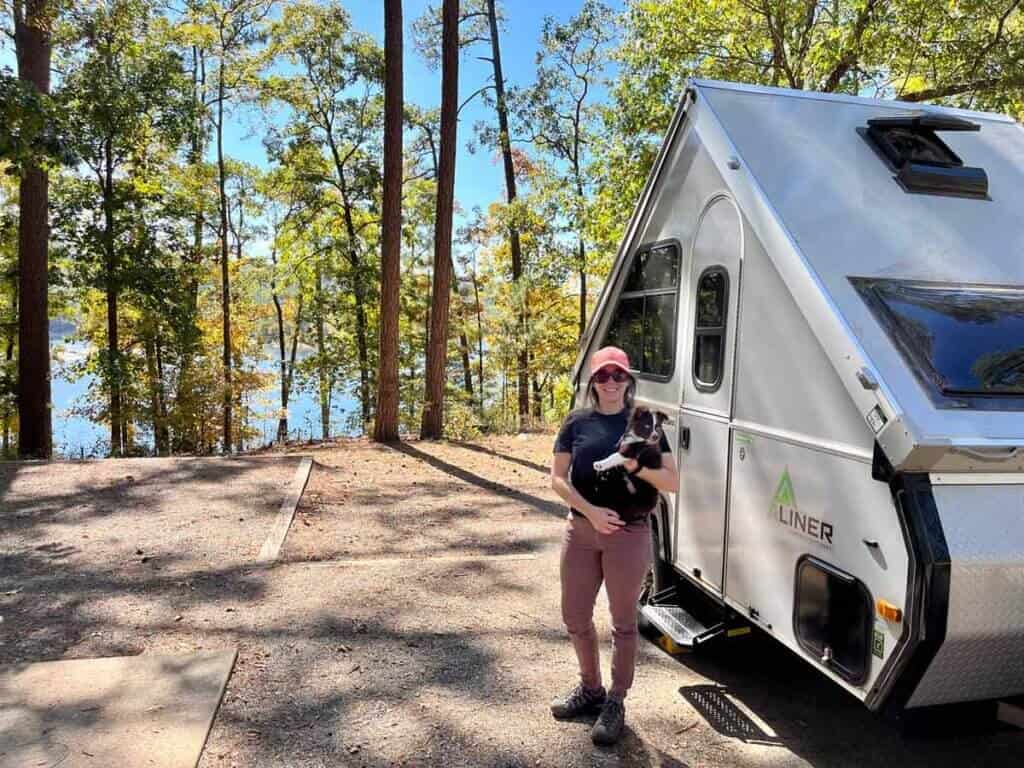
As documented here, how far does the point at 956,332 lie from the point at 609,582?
1642 mm

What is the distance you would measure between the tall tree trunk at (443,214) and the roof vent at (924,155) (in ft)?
29.0

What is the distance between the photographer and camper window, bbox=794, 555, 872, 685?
241 centimetres

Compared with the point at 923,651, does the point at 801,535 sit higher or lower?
higher

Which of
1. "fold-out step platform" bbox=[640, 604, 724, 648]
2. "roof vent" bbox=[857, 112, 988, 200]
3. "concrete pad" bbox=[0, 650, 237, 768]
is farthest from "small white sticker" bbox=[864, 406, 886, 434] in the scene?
"concrete pad" bbox=[0, 650, 237, 768]

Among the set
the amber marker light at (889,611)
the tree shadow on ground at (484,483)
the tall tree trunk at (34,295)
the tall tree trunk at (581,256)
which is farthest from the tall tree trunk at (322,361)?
the amber marker light at (889,611)

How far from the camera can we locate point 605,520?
2.87 metres

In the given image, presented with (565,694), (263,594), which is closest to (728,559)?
(565,694)

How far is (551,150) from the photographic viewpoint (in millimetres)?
21547

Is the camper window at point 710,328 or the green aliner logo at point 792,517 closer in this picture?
the green aliner logo at point 792,517

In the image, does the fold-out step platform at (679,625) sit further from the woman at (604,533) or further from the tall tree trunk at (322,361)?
the tall tree trunk at (322,361)

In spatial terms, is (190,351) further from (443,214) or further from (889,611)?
(889,611)

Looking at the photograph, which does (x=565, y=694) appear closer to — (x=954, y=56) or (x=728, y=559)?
Result: (x=728, y=559)

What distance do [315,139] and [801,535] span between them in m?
20.8

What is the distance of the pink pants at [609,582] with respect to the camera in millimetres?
2951
